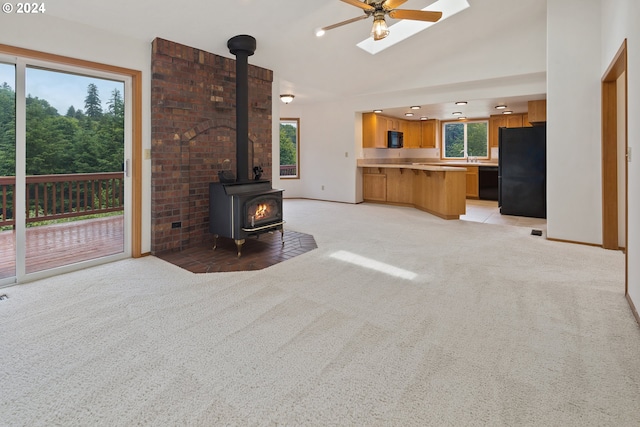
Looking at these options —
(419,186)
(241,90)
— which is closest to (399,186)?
(419,186)

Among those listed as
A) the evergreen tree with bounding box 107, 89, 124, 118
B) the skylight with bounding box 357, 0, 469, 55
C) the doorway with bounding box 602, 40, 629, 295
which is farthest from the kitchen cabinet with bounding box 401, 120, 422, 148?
the evergreen tree with bounding box 107, 89, 124, 118

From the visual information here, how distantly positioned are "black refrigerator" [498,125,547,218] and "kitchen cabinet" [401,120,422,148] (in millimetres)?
3323

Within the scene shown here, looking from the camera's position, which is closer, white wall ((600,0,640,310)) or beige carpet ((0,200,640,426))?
beige carpet ((0,200,640,426))

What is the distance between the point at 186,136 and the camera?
169 inches

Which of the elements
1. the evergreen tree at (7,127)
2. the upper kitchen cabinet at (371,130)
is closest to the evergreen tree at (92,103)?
the evergreen tree at (7,127)

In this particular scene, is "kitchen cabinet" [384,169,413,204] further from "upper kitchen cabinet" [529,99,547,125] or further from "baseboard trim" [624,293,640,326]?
"baseboard trim" [624,293,640,326]

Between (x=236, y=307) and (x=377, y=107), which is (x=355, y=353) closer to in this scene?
(x=236, y=307)

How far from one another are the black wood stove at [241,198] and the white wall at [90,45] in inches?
29.3

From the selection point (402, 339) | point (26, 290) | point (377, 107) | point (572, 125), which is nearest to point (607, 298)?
point (402, 339)

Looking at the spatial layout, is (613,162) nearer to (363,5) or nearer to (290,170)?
(363,5)

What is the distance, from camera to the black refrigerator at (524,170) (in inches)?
248

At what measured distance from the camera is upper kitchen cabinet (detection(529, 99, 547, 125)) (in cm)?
641

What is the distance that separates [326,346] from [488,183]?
26.8 feet

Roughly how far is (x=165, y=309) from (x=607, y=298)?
130 inches
